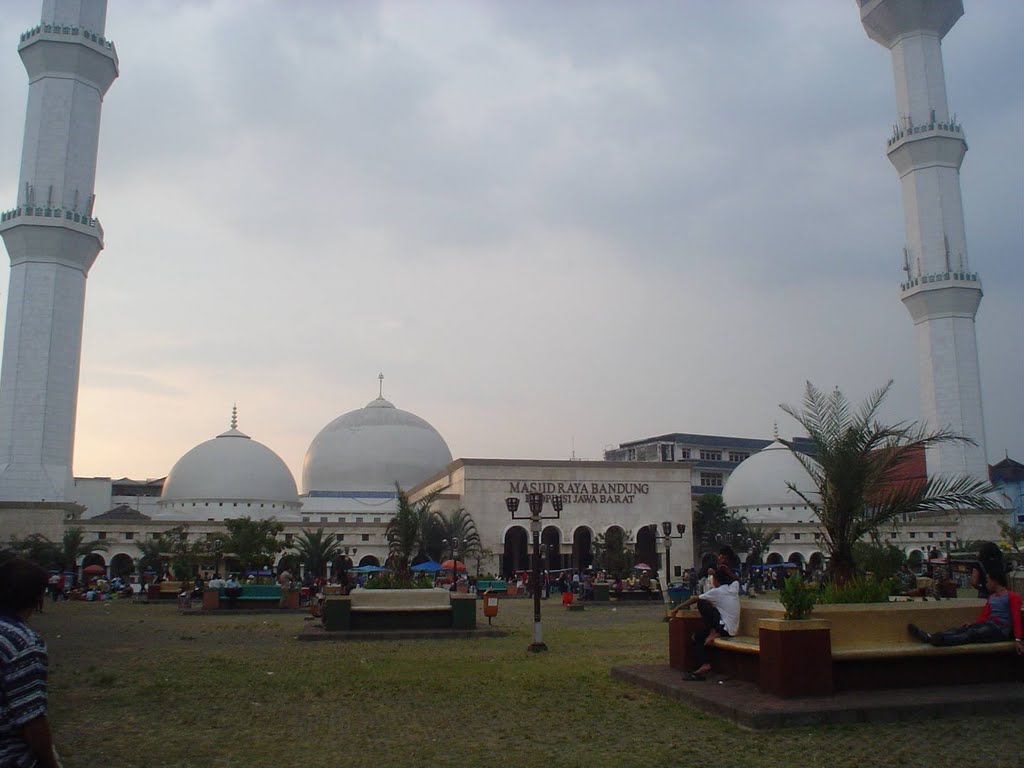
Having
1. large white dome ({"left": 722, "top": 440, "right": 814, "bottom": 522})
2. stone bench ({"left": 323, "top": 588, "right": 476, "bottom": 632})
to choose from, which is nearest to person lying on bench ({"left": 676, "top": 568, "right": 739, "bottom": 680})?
stone bench ({"left": 323, "top": 588, "right": 476, "bottom": 632})

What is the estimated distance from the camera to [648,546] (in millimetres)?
51062

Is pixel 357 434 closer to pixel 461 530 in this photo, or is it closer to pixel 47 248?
pixel 461 530

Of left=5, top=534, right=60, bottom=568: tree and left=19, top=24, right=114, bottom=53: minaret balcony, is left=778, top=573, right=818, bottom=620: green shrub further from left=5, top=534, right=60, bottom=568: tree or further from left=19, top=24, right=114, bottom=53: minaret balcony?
left=19, top=24, right=114, bottom=53: minaret balcony

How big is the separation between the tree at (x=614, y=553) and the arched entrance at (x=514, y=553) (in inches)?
169

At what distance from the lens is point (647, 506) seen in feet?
165

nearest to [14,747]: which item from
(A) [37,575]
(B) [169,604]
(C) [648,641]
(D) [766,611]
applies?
(A) [37,575]

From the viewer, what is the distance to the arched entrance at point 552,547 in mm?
49444

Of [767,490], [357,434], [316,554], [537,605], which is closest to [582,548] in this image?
[316,554]

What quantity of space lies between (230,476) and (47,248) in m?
19.7

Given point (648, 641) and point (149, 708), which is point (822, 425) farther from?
point (149, 708)

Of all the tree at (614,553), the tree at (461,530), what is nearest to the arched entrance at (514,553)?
the tree at (461,530)

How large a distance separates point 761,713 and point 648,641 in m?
8.35

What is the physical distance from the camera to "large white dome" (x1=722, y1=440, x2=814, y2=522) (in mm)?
61375

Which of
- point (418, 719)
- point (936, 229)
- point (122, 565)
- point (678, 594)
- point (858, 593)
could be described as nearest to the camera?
point (418, 719)
